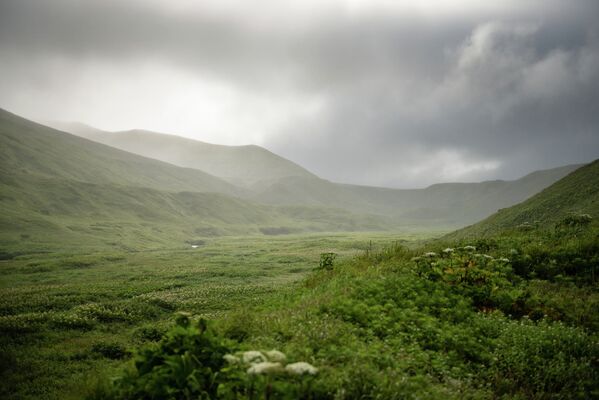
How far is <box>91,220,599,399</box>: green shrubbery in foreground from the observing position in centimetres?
762

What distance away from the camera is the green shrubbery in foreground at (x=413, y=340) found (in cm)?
762

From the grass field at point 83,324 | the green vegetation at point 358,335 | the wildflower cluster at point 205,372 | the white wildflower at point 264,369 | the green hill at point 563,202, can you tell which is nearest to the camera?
the white wildflower at point 264,369

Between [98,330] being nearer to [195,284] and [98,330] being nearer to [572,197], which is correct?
[195,284]

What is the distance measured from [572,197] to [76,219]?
564 feet

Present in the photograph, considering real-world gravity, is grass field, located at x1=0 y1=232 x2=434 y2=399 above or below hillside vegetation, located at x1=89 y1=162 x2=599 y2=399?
below

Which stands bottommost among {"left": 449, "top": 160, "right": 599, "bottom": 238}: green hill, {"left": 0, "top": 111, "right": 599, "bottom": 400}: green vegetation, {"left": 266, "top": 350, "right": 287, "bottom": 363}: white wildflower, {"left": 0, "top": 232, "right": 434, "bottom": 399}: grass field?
{"left": 0, "top": 232, "right": 434, "bottom": 399}: grass field

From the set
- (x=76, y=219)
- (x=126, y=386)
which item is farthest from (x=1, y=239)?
(x=126, y=386)

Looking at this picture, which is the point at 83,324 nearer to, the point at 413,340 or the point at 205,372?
the point at 205,372

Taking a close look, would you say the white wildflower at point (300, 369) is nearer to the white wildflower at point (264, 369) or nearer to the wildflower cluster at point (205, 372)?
the wildflower cluster at point (205, 372)

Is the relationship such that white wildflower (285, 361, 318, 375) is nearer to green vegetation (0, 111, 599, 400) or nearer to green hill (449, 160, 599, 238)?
green vegetation (0, 111, 599, 400)

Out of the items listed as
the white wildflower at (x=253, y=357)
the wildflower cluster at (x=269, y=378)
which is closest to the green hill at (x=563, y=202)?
the wildflower cluster at (x=269, y=378)

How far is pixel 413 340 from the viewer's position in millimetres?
10859

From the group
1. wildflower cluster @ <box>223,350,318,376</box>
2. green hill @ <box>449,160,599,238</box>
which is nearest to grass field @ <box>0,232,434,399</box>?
wildflower cluster @ <box>223,350,318,376</box>

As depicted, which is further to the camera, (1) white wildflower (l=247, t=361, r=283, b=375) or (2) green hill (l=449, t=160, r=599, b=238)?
(2) green hill (l=449, t=160, r=599, b=238)
